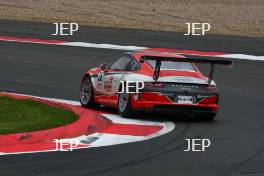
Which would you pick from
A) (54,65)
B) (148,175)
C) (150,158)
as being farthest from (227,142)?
(54,65)

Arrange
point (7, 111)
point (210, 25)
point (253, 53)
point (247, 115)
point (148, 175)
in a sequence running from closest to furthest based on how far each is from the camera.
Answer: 1. point (148, 175)
2. point (7, 111)
3. point (247, 115)
4. point (253, 53)
5. point (210, 25)

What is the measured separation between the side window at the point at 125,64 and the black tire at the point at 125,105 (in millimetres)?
706

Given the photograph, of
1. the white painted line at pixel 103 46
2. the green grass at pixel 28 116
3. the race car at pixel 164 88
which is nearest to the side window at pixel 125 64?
the race car at pixel 164 88

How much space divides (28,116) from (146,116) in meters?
2.82

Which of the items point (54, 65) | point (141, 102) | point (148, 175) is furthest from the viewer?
point (54, 65)

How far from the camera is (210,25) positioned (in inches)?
1457

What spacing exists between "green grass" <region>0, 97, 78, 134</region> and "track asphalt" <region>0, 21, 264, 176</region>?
1.52 m

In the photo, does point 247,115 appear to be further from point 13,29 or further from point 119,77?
point 13,29

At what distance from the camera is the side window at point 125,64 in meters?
18.6

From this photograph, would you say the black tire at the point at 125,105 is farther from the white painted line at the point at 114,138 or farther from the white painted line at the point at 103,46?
the white painted line at the point at 103,46

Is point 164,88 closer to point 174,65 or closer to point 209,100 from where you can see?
point 209,100

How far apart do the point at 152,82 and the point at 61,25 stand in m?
16.9

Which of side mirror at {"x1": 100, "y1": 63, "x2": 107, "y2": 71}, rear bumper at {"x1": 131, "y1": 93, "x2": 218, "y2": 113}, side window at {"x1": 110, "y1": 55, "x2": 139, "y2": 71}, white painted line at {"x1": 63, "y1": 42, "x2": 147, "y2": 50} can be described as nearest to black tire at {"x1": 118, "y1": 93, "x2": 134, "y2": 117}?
rear bumper at {"x1": 131, "y1": 93, "x2": 218, "y2": 113}

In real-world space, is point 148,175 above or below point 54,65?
above
